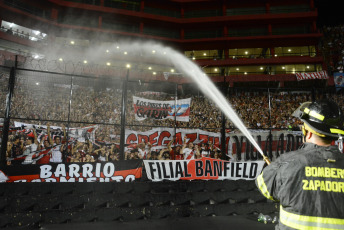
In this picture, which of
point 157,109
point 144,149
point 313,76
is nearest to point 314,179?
point 157,109

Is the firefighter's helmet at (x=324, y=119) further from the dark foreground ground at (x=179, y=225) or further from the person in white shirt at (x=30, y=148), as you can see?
the person in white shirt at (x=30, y=148)

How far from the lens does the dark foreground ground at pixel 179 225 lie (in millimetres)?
5828

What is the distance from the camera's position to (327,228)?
174 cm

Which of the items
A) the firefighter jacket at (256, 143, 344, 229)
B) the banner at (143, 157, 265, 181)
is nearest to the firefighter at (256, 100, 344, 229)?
the firefighter jacket at (256, 143, 344, 229)

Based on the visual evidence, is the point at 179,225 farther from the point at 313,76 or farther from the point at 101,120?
the point at 313,76

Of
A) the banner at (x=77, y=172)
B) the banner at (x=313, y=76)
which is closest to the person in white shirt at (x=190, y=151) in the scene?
the banner at (x=77, y=172)

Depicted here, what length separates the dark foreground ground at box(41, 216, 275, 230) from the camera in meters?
5.83

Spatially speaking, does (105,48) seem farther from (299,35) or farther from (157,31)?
(299,35)

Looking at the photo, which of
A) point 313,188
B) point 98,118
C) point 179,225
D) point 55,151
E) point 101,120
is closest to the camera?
point 313,188

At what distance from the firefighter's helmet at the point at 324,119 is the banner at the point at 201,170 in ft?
18.5

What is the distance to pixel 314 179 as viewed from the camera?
Answer: 70.6 inches

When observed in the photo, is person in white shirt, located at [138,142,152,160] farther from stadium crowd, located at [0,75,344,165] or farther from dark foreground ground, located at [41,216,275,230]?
dark foreground ground, located at [41,216,275,230]

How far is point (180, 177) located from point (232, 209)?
1.86m

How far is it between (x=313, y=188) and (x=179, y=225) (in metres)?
5.00
